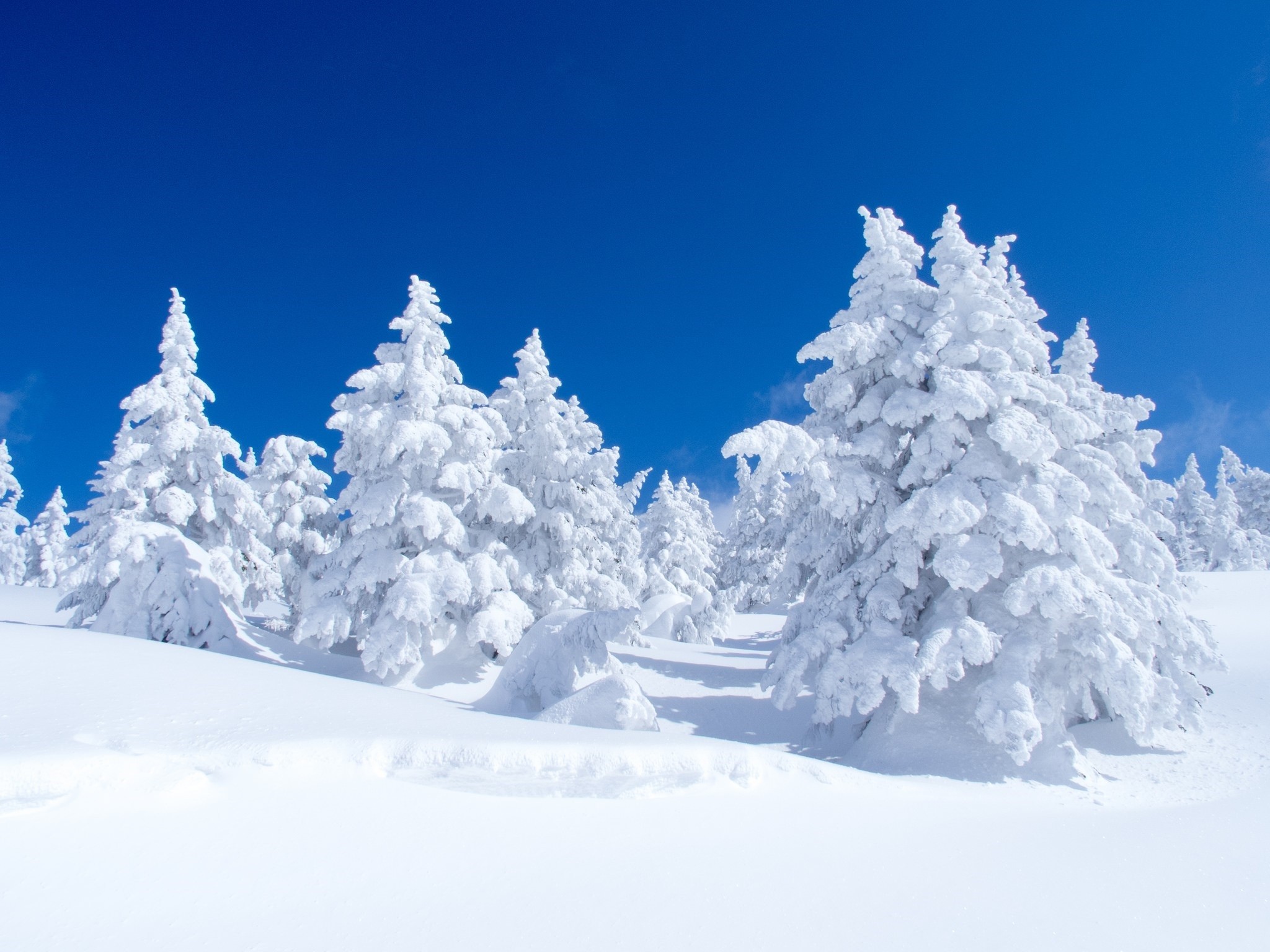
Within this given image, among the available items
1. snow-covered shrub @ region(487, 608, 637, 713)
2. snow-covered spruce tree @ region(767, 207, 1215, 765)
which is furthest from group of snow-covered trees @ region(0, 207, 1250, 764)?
snow-covered shrub @ region(487, 608, 637, 713)

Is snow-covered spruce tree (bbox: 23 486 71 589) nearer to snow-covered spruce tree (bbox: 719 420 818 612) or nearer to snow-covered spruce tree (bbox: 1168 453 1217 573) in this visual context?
snow-covered spruce tree (bbox: 719 420 818 612)

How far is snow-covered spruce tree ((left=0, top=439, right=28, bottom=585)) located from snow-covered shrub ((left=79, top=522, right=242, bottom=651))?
4610 centimetres

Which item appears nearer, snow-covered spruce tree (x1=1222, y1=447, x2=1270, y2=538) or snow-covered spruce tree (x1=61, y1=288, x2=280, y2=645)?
snow-covered spruce tree (x1=61, y1=288, x2=280, y2=645)

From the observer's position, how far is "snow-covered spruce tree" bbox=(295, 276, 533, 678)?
16812 mm

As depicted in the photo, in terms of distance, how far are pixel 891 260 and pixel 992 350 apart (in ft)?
10.8

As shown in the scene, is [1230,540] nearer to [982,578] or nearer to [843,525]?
[843,525]

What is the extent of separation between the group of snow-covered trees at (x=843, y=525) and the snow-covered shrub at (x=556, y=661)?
2.01 ft

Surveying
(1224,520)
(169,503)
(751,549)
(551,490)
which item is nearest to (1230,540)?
(1224,520)

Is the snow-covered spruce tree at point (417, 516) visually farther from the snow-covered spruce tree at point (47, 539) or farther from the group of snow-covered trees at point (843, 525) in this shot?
the snow-covered spruce tree at point (47, 539)

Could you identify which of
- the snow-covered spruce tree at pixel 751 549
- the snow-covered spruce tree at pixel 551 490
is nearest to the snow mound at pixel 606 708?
the snow-covered spruce tree at pixel 551 490

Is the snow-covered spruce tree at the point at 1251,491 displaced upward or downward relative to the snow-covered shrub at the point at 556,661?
upward

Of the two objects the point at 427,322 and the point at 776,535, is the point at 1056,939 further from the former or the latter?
the point at 427,322

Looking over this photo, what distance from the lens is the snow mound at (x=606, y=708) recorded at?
11539mm

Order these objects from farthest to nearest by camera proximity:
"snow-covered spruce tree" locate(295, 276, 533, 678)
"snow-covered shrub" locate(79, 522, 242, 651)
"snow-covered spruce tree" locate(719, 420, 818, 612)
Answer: "snow-covered spruce tree" locate(719, 420, 818, 612) < "snow-covered shrub" locate(79, 522, 242, 651) < "snow-covered spruce tree" locate(295, 276, 533, 678)
